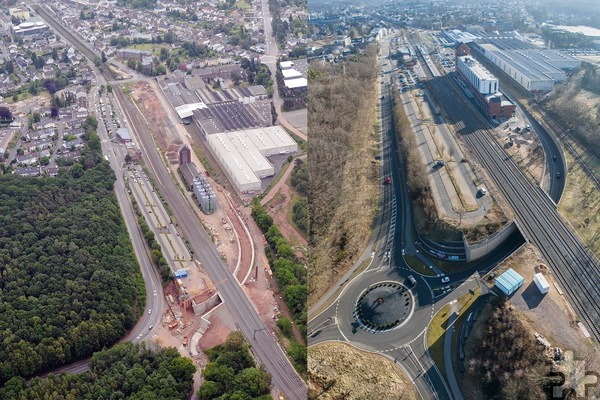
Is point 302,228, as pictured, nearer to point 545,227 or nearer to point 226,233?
point 226,233

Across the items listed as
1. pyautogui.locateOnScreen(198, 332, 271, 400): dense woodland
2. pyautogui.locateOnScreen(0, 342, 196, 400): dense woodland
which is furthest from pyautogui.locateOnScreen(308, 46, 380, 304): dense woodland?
pyautogui.locateOnScreen(0, 342, 196, 400): dense woodland

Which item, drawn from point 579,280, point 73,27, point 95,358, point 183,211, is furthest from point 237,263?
point 73,27

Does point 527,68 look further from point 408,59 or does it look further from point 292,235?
point 292,235

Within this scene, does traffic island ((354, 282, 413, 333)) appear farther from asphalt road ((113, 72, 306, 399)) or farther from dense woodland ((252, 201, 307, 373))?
asphalt road ((113, 72, 306, 399))

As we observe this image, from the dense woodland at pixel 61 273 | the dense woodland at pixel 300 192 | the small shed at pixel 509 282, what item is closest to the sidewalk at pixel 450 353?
the small shed at pixel 509 282

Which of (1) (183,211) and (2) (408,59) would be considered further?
(2) (408,59)

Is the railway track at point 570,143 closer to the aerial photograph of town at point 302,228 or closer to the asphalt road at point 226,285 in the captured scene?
the aerial photograph of town at point 302,228
